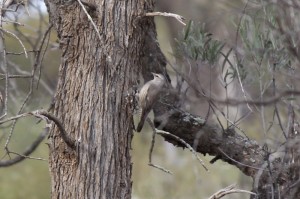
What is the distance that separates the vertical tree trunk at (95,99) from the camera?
4883 millimetres

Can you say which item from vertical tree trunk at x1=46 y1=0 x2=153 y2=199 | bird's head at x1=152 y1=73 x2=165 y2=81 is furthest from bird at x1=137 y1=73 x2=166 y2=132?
bird's head at x1=152 y1=73 x2=165 y2=81

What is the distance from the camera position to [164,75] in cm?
570

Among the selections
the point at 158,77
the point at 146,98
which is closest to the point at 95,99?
the point at 146,98

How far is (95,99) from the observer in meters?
4.92

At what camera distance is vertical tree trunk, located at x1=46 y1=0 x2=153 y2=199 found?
488cm

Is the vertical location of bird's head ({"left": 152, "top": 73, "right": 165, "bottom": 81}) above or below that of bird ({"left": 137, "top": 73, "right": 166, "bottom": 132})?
above

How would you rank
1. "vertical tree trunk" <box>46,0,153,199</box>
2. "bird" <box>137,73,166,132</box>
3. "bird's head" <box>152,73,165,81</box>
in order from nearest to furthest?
"vertical tree trunk" <box>46,0,153,199</box>
"bird" <box>137,73,166,132</box>
"bird's head" <box>152,73,165,81</box>

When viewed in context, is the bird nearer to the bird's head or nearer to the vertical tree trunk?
the vertical tree trunk

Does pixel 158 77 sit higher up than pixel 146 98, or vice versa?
pixel 158 77

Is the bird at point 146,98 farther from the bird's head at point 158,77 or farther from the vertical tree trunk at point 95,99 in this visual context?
the bird's head at point 158,77

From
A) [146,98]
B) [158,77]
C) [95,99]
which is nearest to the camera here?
[95,99]

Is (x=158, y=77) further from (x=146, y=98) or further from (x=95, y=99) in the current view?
(x=95, y=99)

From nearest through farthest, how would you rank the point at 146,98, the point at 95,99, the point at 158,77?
the point at 95,99, the point at 146,98, the point at 158,77

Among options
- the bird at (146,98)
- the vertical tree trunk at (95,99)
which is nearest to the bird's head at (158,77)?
the bird at (146,98)
